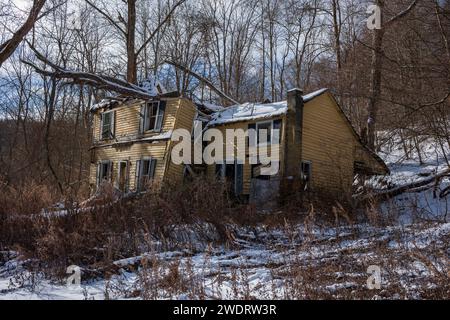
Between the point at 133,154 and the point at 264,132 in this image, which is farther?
the point at 133,154

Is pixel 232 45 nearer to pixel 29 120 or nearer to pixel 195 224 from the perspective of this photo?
pixel 29 120

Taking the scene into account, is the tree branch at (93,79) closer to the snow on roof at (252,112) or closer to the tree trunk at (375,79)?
the snow on roof at (252,112)

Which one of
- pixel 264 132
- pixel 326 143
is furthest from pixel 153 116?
pixel 326 143

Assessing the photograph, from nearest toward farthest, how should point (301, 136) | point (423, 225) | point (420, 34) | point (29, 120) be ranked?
point (423, 225)
point (420, 34)
point (301, 136)
point (29, 120)

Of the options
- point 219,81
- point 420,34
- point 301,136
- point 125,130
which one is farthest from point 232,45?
point 420,34

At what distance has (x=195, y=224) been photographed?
997cm

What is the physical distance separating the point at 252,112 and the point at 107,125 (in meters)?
9.20

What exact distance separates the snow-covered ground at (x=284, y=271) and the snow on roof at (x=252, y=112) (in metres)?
9.59

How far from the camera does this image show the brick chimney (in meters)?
17.9

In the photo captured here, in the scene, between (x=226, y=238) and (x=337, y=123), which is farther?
(x=337, y=123)

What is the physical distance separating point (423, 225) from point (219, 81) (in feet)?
89.9

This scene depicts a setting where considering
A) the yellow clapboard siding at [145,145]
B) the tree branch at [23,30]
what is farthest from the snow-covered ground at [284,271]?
the yellow clapboard siding at [145,145]

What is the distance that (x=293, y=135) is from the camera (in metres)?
18.2

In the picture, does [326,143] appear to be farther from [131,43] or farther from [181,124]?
[131,43]
